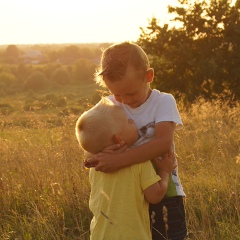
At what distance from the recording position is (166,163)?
243cm

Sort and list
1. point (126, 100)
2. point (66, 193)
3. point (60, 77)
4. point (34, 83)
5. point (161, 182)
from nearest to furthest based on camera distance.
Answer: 1. point (161, 182)
2. point (126, 100)
3. point (66, 193)
4. point (34, 83)
5. point (60, 77)

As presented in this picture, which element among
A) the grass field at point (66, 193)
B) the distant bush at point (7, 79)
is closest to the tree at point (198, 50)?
the grass field at point (66, 193)

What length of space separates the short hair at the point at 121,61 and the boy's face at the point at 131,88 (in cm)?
2

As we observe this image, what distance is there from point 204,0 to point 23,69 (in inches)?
1360

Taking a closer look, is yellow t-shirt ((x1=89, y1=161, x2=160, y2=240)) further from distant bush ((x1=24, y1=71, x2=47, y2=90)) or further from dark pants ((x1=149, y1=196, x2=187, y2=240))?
distant bush ((x1=24, y1=71, x2=47, y2=90))

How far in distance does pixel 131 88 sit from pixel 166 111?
0.65ft

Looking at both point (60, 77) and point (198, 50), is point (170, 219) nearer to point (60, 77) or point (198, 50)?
point (198, 50)

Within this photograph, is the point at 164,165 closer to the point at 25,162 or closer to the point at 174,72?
the point at 25,162

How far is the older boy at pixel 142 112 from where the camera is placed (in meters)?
2.36

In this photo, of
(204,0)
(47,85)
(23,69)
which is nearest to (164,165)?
(204,0)

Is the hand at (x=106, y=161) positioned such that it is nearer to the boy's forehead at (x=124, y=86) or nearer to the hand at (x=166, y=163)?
the hand at (x=166, y=163)

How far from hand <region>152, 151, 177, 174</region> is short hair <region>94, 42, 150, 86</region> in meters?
0.40

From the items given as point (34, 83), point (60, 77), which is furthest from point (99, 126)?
point (60, 77)

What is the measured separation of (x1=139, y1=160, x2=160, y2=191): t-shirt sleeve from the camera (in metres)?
2.34
